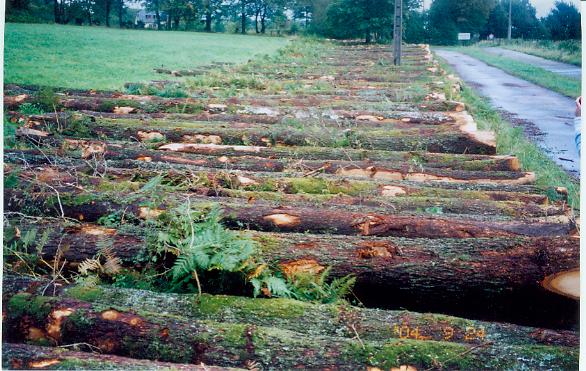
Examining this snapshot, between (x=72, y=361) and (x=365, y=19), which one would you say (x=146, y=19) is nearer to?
(x=72, y=361)

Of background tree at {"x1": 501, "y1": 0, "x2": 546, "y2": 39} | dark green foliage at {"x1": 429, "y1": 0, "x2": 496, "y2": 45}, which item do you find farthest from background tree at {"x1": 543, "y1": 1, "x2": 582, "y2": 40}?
dark green foliage at {"x1": 429, "y1": 0, "x2": 496, "y2": 45}

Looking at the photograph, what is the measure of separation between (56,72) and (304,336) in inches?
195

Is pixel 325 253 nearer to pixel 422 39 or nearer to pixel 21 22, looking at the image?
pixel 21 22

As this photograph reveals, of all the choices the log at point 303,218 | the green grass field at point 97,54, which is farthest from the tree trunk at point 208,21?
the log at point 303,218

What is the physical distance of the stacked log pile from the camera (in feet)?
6.26

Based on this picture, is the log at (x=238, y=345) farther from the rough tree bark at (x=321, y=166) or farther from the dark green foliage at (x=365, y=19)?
the dark green foliage at (x=365, y=19)

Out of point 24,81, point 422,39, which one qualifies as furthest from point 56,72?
point 422,39

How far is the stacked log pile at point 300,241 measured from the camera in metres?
1.91

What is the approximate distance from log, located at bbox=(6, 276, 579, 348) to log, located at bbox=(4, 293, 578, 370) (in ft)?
0.27

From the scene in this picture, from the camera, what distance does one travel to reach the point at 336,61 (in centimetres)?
1206

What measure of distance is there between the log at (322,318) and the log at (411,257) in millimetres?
188

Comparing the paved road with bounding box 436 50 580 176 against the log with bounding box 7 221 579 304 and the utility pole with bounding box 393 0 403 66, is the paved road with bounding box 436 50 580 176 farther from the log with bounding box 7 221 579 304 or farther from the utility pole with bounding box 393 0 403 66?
the utility pole with bounding box 393 0 403 66

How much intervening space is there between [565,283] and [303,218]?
128 cm

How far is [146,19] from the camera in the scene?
5.32 meters
